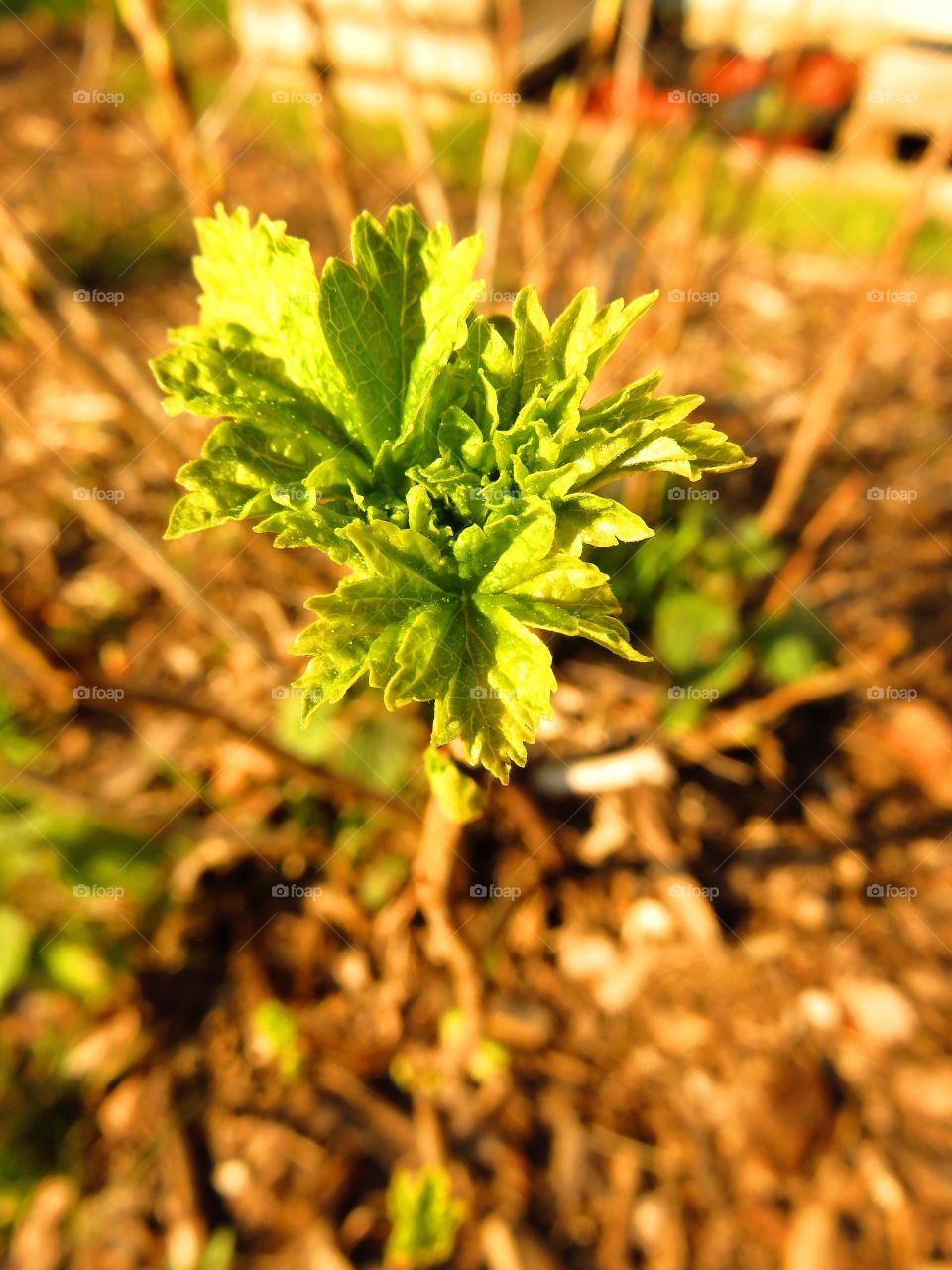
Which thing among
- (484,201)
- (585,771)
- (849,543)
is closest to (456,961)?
(585,771)

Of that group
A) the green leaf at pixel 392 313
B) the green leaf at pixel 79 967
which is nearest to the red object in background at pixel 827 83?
the green leaf at pixel 392 313

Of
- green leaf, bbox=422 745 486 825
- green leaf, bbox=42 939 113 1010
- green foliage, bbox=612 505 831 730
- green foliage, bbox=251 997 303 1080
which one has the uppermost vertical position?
green leaf, bbox=422 745 486 825

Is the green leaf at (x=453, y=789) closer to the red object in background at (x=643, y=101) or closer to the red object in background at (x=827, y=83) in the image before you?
the red object in background at (x=643, y=101)

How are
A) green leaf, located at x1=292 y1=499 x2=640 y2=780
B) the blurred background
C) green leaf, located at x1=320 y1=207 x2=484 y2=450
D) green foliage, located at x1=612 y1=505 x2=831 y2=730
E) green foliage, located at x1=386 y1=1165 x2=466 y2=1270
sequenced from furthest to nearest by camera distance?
1. green foliage, located at x1=612 y1=505 x2=831 y2=730
2. the blurred background
3. green foliage, located at x1=386 y1=1165 x2=466 y2=1270
4. green leaf, located at x1=320 y1=207 x2=484 y2=450
5. green leaf, located at x1=292 y1=499 x2=640 y2=780

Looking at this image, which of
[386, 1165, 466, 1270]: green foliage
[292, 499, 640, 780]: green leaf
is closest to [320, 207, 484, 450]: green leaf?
[292, 499, 640, 780]: green leaf

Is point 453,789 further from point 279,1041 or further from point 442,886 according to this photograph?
point 279,1041

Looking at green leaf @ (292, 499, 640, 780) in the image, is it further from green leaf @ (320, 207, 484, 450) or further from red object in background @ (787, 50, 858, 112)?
red object in background @ (787, 50, 858, 112)

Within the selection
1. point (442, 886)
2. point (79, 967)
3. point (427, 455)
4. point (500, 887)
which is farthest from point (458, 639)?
point (79, 967)
